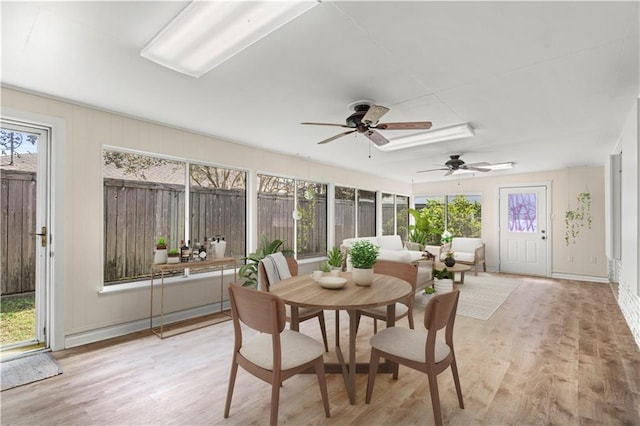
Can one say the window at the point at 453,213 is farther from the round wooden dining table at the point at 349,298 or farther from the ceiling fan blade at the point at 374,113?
the round wooden dining table at the point at 349,298

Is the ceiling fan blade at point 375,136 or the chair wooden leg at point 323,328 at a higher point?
the ceiling fan blade at point 375,136

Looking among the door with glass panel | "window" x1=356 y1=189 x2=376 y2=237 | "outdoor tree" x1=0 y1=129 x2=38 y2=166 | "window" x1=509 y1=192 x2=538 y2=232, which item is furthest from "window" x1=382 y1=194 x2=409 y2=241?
"outdoor tree" x1=0 y1=129 x2=38 y2=166

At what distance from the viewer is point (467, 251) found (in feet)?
24.2

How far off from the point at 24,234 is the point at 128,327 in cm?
135

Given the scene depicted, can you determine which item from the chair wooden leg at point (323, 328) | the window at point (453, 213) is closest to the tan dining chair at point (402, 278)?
the chair wooden leg at point (323, 328)

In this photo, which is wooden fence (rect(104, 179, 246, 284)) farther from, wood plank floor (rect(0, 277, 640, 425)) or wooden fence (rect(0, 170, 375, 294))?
wood plank floor (rect(0, 277, 640, 425))

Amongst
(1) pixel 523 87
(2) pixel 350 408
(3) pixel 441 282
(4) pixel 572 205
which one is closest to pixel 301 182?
(3) pixel 441 282

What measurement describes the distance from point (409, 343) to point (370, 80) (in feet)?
6.55

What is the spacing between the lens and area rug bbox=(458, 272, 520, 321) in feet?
13.8

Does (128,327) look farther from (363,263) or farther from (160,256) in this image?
(363,263)

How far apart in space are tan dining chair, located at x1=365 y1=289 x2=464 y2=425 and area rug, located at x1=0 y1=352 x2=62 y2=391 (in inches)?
102

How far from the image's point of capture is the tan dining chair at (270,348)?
1.66 metres

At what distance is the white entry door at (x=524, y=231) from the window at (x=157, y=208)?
642 cm

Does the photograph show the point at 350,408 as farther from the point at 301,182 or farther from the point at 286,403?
the point at 301,182
